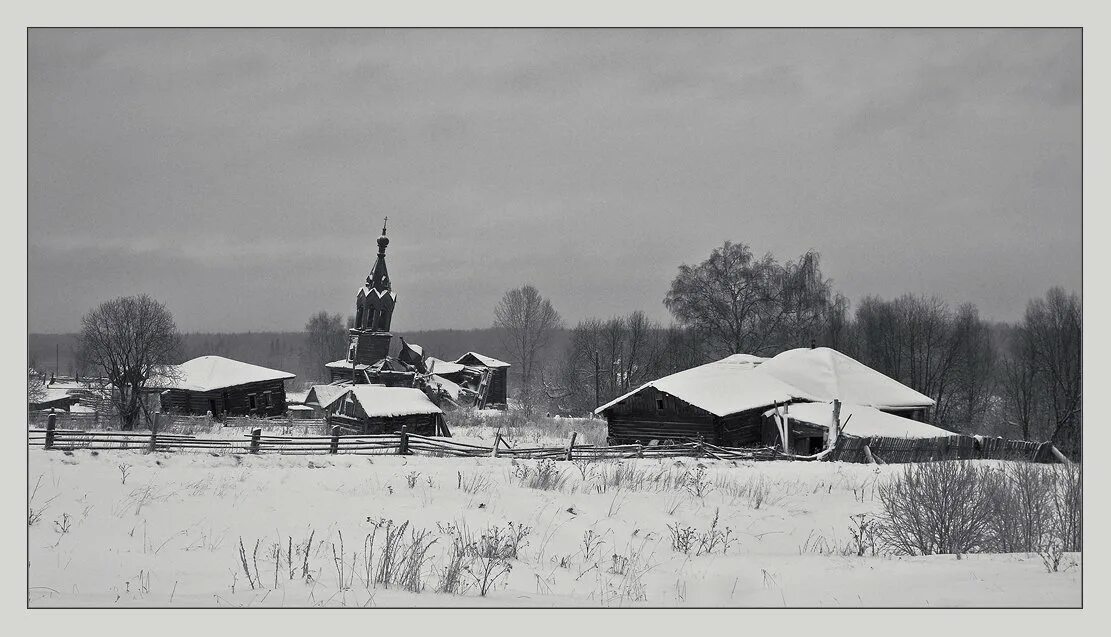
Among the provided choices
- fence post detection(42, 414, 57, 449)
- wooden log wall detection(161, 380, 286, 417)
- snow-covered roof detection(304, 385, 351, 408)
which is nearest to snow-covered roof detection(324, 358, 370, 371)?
snow-covered roof detection(304, 385, 351, 408)

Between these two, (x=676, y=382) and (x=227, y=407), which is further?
(x=227, y=407)

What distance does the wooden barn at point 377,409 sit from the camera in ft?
104

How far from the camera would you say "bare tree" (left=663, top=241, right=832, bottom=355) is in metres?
41.6

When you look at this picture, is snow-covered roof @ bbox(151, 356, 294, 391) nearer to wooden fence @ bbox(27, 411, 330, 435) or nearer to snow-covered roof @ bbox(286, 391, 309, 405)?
wooden fence @ bbox(27, 411, 330, 435)

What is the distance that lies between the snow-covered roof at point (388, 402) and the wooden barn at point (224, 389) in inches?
128

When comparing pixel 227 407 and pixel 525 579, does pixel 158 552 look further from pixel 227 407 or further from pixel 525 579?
pixel 227 407

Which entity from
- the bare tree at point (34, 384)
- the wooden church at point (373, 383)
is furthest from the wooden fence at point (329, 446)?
the wooden church at point (373, 383)

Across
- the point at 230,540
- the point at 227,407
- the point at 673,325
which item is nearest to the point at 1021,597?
the point at 230,540

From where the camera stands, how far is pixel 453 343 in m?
39.0

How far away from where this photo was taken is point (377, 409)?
31.4 m

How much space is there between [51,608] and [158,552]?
7.89 ft

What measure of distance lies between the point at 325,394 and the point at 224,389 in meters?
4.77

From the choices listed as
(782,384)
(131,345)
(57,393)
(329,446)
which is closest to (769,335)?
(782,384)

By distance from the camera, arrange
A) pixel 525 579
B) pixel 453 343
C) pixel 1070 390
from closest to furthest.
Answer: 1. pixel 525 579
2. pixel 1070 390
3. pixel 453 343
